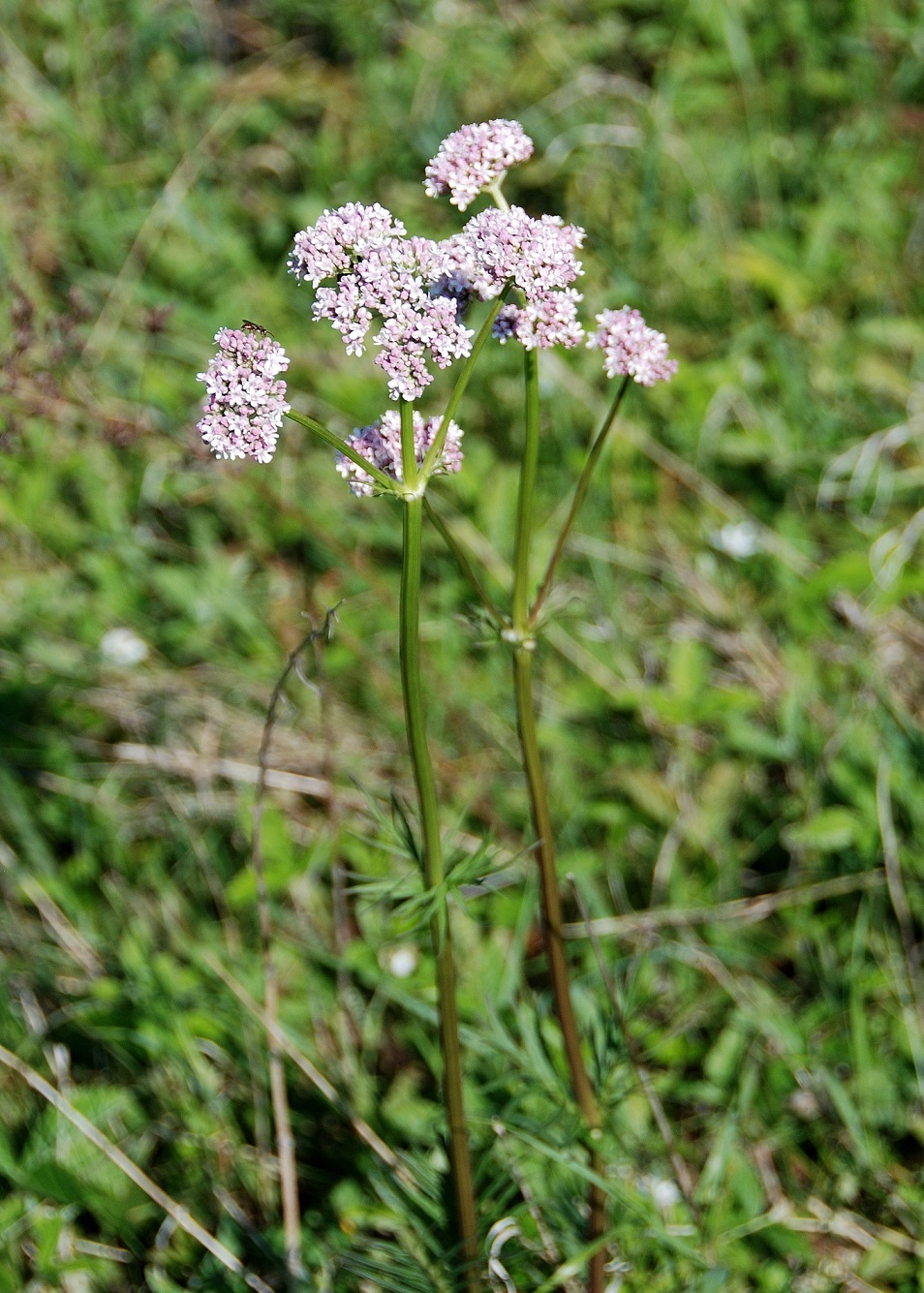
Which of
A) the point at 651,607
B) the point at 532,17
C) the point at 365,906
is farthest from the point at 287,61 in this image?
the point at 365,906

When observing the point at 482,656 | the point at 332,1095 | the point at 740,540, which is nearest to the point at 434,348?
the point at 332,1095

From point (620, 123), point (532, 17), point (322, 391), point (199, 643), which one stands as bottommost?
point (199, 643)

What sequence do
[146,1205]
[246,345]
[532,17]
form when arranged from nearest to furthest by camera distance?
1. [246,345]
2. [146,1205]
3. [532,17]

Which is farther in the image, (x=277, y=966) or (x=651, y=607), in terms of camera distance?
(x=651, y=607)

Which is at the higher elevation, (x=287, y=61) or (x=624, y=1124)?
(x=287, y=61)

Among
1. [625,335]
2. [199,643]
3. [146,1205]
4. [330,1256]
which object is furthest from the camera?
[199,643]

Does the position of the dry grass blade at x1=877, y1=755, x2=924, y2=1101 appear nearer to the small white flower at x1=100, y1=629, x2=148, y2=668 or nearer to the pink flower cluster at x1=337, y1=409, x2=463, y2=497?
the pink flower cluster at x1=337, y1=409, x2=463, y2=497

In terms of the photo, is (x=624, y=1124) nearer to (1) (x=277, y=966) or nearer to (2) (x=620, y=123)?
(1) (x=277, y=966)
